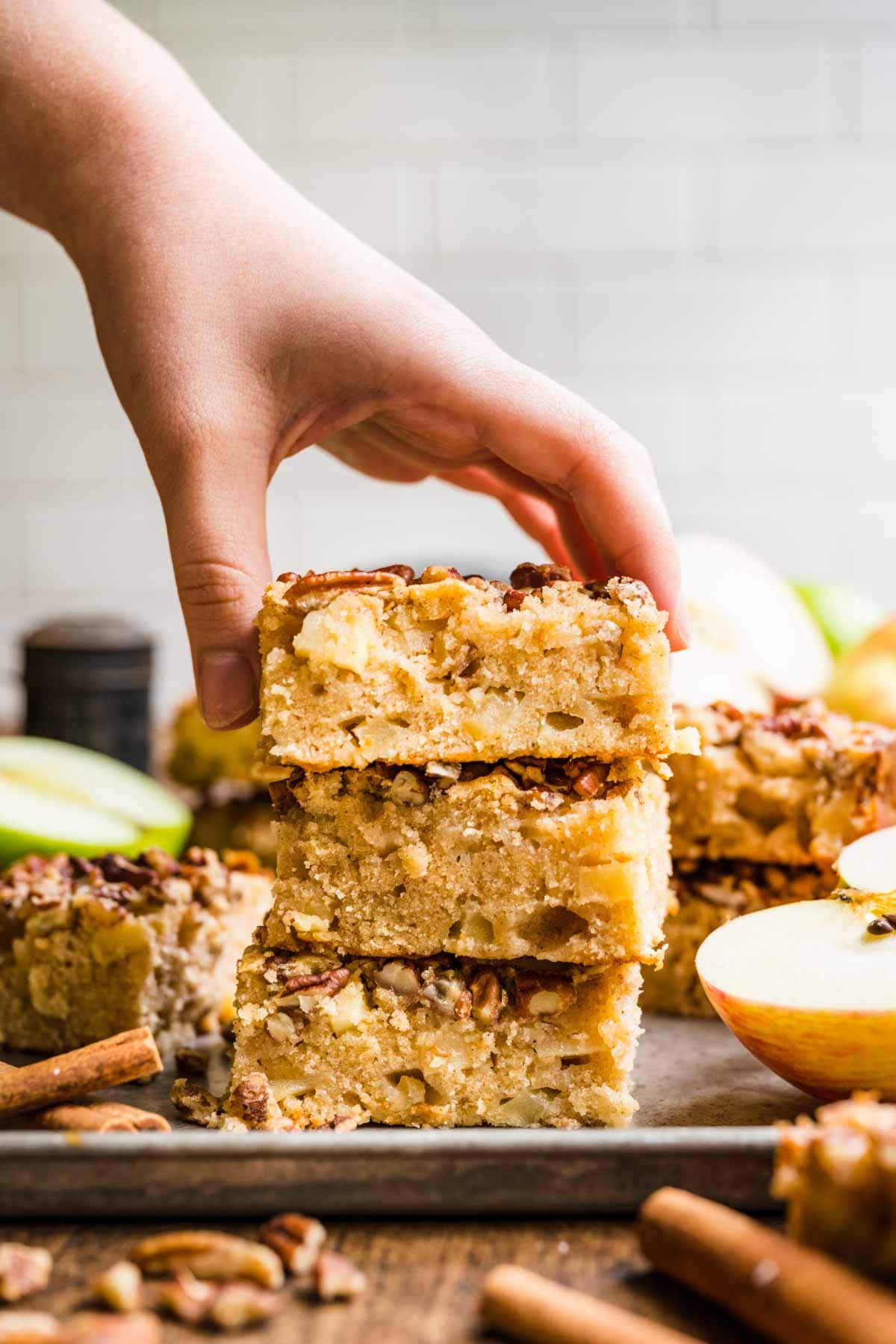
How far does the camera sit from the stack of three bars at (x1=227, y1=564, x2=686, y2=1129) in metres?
1.18

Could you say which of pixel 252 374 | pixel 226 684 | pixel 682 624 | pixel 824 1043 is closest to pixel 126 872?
pixel 226 684

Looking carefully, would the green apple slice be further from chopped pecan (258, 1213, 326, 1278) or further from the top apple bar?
chopped pecan (258, 1213, 326, 1278)

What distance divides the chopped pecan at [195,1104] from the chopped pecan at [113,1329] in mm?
417

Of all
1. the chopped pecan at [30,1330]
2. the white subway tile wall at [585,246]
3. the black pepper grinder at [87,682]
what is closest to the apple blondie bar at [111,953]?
the chopped pecan at [30,1330]

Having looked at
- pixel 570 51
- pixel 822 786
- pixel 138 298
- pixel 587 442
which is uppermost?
pixel 570 51

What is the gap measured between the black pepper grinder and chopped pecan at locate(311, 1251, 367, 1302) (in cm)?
199

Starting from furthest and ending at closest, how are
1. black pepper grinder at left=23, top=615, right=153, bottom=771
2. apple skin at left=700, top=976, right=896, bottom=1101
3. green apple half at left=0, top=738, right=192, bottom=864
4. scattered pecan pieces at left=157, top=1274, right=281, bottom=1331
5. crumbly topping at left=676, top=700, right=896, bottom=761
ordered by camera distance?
black pepper grinder at left=23, top=615, right=153, bottom=771 → green apple half at left=0, top=738, right=192, bottom=864 → crumbly topping at left=676, top=700, right=896, bottom=761 → apple skin at left=700, top=976, right=896, bottom=1101 → scattered pecan pieces at left=157, top=1274, right=281, bottom=1331

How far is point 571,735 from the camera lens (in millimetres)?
1186

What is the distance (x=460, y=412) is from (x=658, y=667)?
419mm

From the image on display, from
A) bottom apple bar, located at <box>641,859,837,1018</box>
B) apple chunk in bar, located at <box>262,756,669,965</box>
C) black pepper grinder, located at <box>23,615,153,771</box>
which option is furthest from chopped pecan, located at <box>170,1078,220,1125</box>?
black pepper grinder, located at <box>23,615,153,771</box>

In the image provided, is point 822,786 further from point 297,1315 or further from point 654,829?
point 297,1315

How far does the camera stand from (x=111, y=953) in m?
1.47

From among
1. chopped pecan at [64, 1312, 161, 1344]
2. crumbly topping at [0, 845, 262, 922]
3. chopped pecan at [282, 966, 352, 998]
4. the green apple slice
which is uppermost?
the green apple slice

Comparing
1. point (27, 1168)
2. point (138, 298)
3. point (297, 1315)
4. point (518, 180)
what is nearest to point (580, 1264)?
point (297, 1315)
